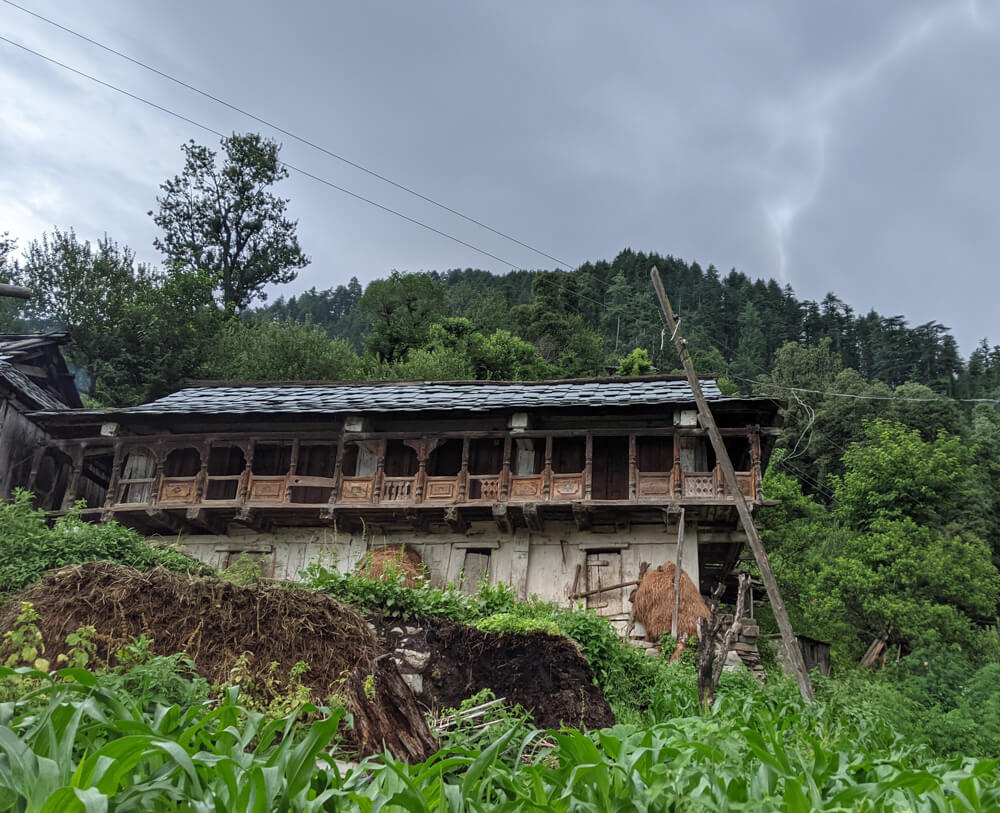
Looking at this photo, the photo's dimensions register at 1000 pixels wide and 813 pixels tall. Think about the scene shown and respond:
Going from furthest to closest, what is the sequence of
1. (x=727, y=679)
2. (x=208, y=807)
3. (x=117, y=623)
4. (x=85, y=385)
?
1. (x=85, y=385)
2. (x=727, y=679)
3. (x=117, y=623)
4. (x=208, y=807)

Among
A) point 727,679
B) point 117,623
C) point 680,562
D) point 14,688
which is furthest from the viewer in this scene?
point 680,562

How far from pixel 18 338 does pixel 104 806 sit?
25375 mm

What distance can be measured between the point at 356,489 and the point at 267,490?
211 cm

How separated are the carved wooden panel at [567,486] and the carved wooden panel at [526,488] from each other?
0.34m

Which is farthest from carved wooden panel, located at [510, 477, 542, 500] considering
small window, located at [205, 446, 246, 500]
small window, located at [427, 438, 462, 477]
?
small window, located at [205, 446, 246, 500]

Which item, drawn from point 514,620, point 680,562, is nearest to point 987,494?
point 680,562

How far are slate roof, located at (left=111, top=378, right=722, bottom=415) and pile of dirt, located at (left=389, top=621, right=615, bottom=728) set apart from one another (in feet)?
31.2

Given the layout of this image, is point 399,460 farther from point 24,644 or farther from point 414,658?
point 24,644

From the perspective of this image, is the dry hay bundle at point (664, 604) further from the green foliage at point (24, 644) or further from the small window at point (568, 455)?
the green foliage at point (24, 644)

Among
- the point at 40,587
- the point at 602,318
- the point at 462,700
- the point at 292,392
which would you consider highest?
the point at 602,318

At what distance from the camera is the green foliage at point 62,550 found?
12.9m

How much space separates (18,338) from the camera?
2580 centimetres

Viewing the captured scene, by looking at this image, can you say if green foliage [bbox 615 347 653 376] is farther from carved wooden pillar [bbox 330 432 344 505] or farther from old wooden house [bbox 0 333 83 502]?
old wooden house [bbox 0 333 83 502]

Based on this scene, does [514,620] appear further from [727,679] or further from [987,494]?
[987,494]
